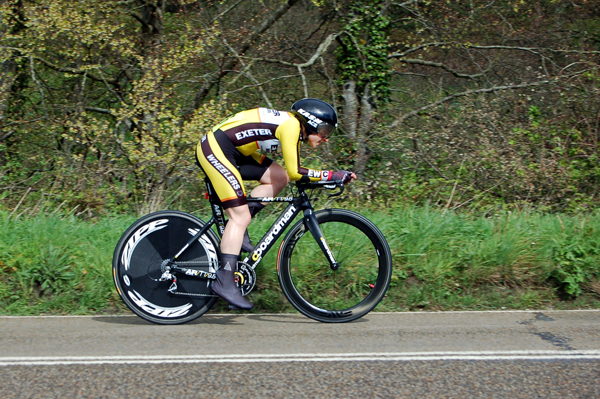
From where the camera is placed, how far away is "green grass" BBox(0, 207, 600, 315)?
5371 mm

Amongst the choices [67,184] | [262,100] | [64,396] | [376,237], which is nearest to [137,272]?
[64,396]

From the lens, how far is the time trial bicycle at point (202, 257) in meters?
4.93

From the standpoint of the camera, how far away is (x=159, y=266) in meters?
5.00

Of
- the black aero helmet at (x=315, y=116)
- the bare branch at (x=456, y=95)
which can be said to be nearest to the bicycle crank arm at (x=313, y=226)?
the black aero helmet at (x=315, y=116)

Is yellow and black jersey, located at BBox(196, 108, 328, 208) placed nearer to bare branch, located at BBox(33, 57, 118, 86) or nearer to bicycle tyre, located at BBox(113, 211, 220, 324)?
bicycle tyre, located at BBox(113, 211, 220, 324)

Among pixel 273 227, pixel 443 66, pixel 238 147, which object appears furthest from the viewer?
pixel 443 66

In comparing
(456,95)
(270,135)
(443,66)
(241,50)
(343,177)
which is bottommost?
(343,177)

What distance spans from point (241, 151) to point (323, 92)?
6.41 meters

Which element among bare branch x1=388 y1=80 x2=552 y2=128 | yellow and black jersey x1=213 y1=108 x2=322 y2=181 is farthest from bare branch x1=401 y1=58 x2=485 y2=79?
yellow and black jersey x1=213 y1=108 x2=322 y2=181

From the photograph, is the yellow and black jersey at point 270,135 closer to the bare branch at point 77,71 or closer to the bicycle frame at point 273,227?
the bicycle frame at point 273,227

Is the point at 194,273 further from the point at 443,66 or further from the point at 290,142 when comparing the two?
the point at 443,66

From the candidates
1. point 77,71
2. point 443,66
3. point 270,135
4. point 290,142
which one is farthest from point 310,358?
point 443,66

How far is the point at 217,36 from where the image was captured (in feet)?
33.3

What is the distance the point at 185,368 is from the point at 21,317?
1974 mm
